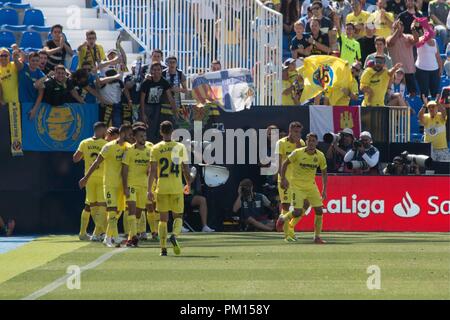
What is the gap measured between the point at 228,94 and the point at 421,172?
14.2 ft

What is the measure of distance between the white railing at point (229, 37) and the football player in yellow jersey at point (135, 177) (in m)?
5.02

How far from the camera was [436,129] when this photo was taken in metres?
27.7

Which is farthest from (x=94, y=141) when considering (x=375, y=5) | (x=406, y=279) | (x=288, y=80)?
(x=375, y=5)

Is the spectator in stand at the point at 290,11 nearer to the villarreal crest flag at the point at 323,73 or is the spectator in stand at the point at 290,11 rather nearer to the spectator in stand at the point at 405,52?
the spectator in stand at the point at 405,52

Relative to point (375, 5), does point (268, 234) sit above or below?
below

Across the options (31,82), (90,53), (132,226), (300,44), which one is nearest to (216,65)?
(90,53)

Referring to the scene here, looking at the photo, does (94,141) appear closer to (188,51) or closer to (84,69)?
(84,69)

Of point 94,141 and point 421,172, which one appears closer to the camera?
point 94,141

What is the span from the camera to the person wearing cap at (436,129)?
27656 mm

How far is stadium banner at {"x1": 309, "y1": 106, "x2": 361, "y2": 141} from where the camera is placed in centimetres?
2655

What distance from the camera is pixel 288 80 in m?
27.6

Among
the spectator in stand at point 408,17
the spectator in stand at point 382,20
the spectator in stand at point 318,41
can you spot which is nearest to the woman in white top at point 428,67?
the spectator in stand at point 408,17

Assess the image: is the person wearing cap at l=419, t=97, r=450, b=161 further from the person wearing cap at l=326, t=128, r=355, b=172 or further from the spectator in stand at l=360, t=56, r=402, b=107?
the person wearing cap at l=326, t=128, r=355, b=172

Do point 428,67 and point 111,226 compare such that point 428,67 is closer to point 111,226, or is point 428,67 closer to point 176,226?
point 111,226
